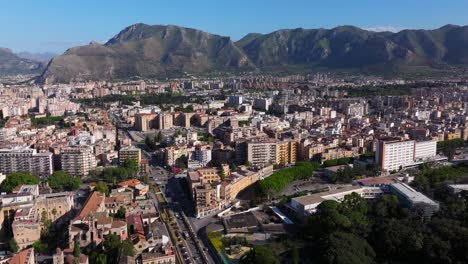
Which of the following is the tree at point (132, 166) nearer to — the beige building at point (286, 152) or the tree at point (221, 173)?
the tree at point (221, 173)

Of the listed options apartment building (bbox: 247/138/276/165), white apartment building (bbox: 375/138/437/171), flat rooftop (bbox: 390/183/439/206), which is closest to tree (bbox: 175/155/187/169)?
apartment building (bbox: 247/138/276/165)

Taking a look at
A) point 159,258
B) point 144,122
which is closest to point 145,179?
point 159,258

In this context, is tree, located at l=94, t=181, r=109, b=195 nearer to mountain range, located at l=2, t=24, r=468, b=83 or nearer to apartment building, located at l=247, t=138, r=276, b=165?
apartment building, located at l=247, t=138, r=276, b=165

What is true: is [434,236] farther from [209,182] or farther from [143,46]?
[143,46]

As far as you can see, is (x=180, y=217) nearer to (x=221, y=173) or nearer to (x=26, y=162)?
(x=221, y=173)

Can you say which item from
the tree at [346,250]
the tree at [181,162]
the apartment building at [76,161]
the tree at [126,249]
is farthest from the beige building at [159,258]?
the apartment building at [76,161]
